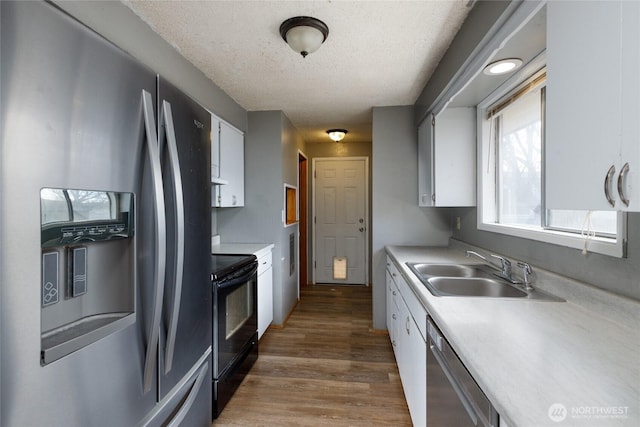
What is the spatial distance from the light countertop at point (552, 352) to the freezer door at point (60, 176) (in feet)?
3.42

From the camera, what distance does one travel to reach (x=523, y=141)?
1.96 m

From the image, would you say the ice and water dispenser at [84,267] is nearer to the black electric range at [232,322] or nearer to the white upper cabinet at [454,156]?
the black electric range at [232,322]

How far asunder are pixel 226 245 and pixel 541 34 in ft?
9.66

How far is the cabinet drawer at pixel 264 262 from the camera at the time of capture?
109 inches

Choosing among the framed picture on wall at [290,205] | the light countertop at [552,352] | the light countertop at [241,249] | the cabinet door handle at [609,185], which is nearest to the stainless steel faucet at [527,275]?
the light countertop at [552,352]

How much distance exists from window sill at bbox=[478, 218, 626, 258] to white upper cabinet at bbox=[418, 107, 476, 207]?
54 centimetres

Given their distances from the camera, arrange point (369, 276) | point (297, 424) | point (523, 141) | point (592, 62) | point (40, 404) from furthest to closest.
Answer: point (369, 276) → point (523, 141) → point (297, 424) → point (592, 62) → point (40, 404)

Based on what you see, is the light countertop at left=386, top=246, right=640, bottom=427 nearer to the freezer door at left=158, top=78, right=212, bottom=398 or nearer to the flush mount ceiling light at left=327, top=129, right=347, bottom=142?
the freezer door at left=158, top=78, right=212, bottom=398

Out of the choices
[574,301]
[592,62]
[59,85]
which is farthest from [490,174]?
[59,85]

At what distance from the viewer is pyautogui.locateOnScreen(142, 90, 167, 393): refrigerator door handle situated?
100cm

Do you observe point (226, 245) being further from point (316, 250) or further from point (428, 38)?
point (428, 38)

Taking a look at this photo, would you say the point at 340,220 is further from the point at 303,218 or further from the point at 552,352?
the point at 552,352

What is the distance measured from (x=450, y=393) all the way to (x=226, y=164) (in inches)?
96.9

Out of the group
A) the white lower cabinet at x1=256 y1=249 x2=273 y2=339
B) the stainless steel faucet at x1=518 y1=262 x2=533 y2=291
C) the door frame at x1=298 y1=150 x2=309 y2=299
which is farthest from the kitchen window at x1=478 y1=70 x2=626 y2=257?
the door frame at x1=298 y1=150 x2=309 y2=299
